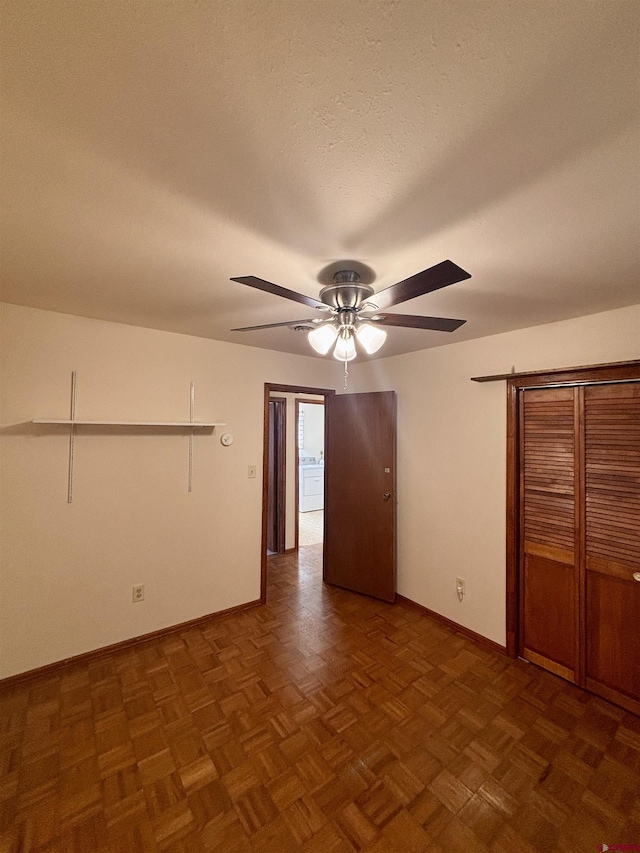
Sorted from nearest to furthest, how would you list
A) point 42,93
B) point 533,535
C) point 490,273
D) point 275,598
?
point 42,93, point 490,273, point 533,535, point 275,598

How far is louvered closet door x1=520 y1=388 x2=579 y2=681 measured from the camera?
217 cm

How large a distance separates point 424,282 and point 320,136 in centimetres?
50

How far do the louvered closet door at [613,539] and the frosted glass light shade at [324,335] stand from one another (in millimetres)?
1694

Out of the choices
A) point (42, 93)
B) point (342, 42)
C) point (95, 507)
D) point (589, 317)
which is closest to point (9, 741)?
point (95, 507)

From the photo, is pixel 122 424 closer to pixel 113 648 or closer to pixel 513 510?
pixel 113 648

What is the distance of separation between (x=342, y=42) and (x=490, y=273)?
1.18 meters

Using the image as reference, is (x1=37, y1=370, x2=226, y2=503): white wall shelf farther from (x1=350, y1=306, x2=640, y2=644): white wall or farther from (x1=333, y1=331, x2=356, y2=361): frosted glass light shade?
(x1=350, y1=306, x2=640, y2=644): white wall

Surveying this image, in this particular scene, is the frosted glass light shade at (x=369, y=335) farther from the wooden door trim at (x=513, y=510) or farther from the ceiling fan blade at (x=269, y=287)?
the wooden door trim at (x=513, y=510)

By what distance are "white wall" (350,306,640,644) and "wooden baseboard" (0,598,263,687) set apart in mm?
1647

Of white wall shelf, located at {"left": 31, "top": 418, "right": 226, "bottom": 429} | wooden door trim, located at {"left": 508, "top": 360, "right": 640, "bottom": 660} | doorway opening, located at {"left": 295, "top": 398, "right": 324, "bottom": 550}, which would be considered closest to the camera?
white wall shelf, located at {"left": 31, "top": 418, "right": 226, "bottom": 429}

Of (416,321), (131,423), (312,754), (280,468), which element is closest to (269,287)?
(416,321)

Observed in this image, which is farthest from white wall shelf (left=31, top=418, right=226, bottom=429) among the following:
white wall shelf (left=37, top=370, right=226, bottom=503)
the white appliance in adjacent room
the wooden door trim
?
the white appliance in adjacent room

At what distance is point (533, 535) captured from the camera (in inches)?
92.4

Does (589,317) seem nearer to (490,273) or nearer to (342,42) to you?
(490,273)
